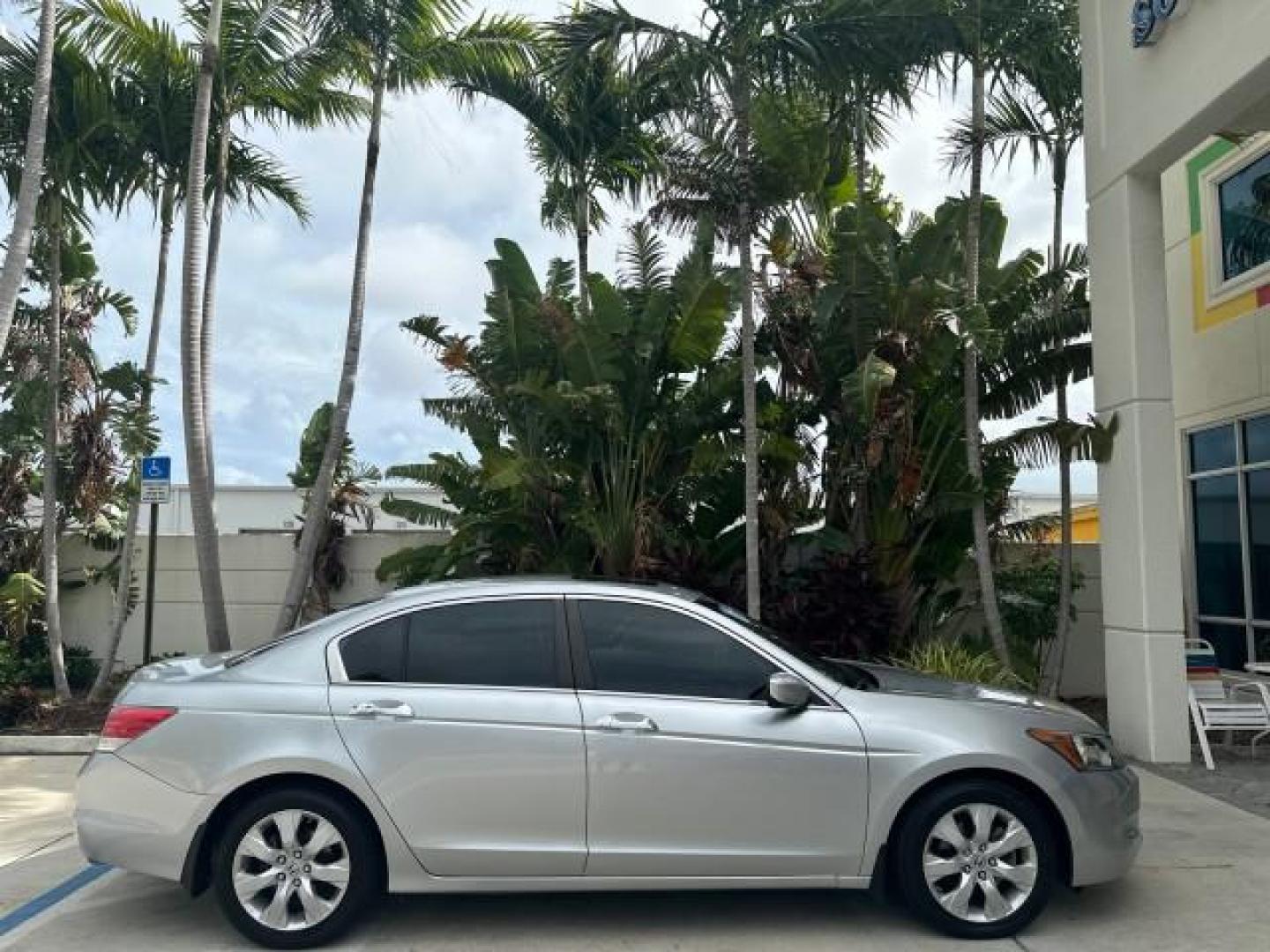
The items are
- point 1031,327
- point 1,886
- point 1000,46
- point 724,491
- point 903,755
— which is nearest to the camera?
point 903,755

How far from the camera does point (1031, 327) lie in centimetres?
1075

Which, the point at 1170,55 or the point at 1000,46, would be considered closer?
the point at 1170,55

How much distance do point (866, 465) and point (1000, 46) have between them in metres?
4.02

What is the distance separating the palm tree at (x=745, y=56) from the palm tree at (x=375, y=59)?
1.96 m

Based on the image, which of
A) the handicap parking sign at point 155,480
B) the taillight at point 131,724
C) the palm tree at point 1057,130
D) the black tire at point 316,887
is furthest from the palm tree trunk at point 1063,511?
the handicap parking sign at point 155,480

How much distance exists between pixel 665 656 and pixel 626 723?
38 centimetres

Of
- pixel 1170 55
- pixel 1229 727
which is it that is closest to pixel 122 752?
pixel 1229 727

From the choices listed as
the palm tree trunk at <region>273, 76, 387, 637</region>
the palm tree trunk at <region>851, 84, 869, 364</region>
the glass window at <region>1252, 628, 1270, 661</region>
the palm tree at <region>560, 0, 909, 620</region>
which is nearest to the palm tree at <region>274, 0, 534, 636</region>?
the palm tree trunk at <region>273, 76, 387, 637</region>

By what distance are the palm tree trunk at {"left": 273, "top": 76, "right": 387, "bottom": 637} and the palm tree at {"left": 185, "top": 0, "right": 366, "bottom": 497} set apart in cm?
73

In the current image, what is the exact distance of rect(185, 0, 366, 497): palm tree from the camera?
35.8 ft

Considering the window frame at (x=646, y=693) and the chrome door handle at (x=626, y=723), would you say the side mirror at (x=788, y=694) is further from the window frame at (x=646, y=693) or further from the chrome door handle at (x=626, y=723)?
the chrome door handle at (x=626, y=723)

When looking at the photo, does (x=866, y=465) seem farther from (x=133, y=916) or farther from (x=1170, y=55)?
(x=133, y=916)

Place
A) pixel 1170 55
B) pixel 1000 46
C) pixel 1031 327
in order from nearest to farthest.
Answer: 1. pixel 1170 55
2. pixel 1000 46
3. pixel 1031 327

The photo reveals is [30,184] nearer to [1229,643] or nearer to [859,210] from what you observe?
[859,210]
